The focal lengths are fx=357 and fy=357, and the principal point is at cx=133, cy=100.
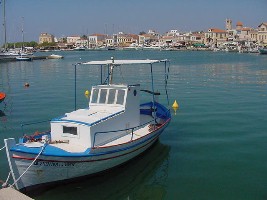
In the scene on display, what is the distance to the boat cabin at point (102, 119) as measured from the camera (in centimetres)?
1411

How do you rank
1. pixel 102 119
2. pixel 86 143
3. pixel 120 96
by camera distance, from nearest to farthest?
1. pixel 86 143
2. pixel 102 119
3. pixel 120 96

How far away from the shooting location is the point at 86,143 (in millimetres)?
14023

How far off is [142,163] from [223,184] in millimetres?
4038

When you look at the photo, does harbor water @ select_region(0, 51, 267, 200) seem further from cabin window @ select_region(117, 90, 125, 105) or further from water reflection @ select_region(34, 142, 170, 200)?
cabin window @ select_region(117, 90, 125, 105)

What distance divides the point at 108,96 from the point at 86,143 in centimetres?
329

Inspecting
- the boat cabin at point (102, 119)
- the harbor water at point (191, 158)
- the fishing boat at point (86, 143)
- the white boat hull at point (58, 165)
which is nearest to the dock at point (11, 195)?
the fishing boat at point (86, 143)

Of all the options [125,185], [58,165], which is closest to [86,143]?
[58,165]

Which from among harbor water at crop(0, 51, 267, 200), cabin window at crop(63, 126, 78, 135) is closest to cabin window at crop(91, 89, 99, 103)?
cabin window at crop(63, 126, 78, 135)

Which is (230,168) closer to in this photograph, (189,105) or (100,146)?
(100,146)

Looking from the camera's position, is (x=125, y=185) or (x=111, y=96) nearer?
(x=125, y=185)

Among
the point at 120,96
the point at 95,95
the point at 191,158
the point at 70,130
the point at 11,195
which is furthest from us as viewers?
the point at 191,158

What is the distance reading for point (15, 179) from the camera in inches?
498

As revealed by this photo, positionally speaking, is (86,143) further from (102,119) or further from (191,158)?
(191,158)

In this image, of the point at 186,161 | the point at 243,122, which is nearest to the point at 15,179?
the point at 186,161
